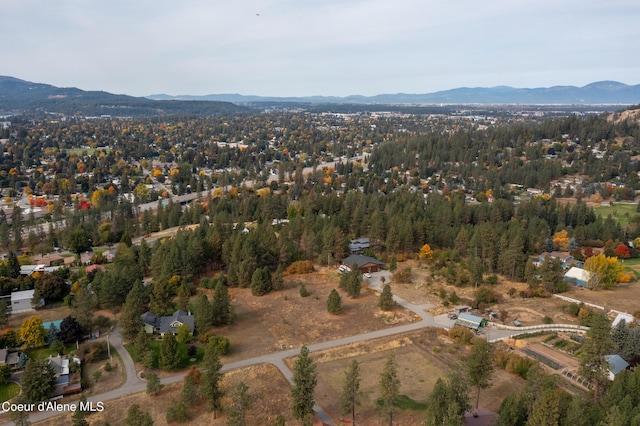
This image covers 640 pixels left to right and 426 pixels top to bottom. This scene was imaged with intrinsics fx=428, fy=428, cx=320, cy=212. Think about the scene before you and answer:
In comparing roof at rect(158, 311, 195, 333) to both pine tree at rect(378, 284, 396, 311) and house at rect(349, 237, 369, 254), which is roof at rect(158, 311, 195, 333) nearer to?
pine tree at rect(378, 284, 396, 311)

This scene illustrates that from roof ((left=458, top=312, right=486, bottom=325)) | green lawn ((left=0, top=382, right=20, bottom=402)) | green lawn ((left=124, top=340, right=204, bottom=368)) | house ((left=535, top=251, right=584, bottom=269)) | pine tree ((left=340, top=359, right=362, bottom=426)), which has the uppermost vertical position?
pine tree ((left=340, top=359, right=362, bottom=426))

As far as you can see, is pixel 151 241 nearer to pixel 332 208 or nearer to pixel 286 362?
pixel 332 208

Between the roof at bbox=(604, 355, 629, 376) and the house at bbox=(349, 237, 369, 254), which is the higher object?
the roof at bbox=(604, 355, 629, 376)

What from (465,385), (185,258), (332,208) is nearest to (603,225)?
(332,208)

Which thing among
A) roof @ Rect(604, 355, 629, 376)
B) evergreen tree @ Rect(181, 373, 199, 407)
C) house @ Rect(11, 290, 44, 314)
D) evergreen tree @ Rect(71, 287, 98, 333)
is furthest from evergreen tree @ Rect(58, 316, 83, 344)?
roof @ Rect(604, 355, 629, 376)

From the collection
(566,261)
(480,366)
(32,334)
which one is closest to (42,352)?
(32,334)

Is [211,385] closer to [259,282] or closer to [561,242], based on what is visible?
[259,282]
